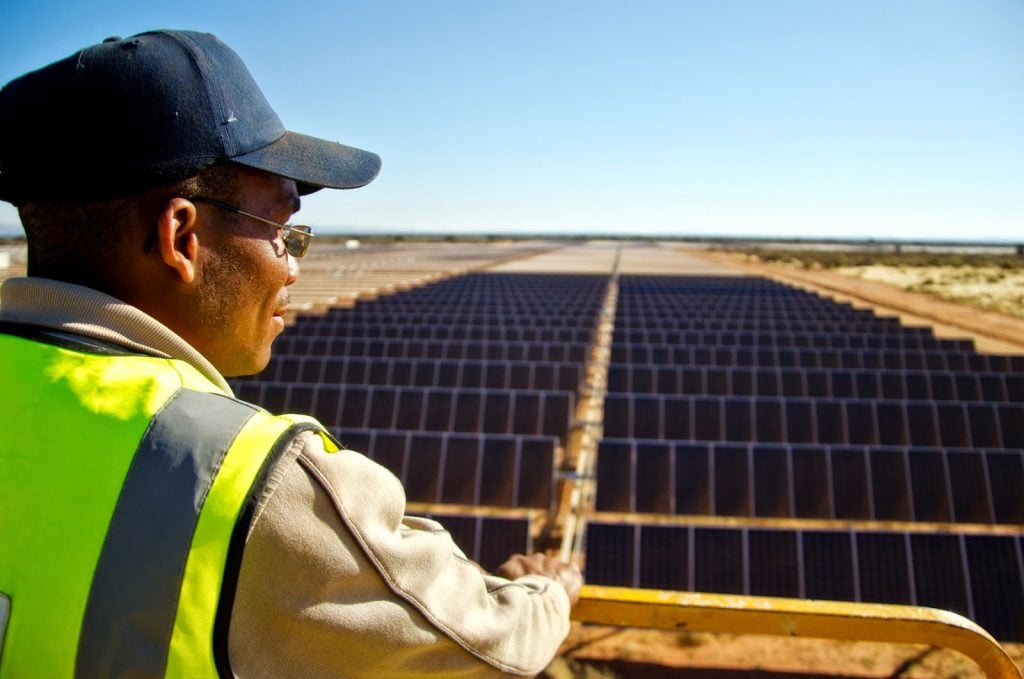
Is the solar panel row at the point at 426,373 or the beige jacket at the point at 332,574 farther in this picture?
the solar panel row at the point at 426,373

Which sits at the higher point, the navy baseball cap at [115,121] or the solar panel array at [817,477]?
the navy baseball cap at [115,121]

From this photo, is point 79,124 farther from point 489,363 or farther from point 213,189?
point 489,363

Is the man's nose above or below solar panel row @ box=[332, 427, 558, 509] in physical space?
above

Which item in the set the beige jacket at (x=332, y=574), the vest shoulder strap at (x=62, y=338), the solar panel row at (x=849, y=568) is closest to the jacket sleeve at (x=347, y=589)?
the beige jacket at (x=332, y=574)

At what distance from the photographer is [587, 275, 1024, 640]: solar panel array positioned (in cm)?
490

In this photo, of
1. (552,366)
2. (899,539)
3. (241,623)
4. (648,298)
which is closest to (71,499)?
(241,623)

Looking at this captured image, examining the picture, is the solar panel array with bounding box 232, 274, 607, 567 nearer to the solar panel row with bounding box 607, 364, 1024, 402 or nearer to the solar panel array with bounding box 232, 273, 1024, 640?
the solar panel array with bounding box 232, 273, 1024, 640

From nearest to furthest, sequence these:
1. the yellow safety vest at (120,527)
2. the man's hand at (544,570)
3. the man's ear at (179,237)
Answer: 1. the yellow safety vest at (120,527)
2. the man's ear at (179,237)
3. the man's hand at (544,570)

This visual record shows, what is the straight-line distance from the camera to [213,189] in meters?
1.26

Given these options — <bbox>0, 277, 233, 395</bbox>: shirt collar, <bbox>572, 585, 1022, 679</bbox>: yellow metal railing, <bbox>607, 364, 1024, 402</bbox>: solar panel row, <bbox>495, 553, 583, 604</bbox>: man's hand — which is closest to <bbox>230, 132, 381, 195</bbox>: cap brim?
<bbox>0, 277, 233, 395</bbox>: shirt collar

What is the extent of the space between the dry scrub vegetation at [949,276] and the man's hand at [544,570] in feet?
111

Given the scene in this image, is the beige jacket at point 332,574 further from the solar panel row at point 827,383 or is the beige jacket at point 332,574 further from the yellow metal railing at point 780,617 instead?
the solar panel row at point 827,383

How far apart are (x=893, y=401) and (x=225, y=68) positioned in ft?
32.1

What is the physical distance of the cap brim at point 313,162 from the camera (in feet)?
4.29
